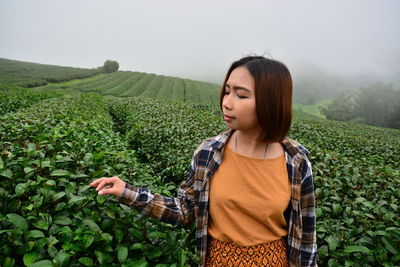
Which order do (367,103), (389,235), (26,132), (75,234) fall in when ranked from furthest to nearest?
(367,103) < (26,132) < (389,235) < (75,234)

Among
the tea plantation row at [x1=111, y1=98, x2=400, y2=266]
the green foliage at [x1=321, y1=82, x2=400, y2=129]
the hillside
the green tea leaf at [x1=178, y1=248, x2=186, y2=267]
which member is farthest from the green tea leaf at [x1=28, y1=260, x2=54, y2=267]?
the green foliage at [x1=321, y1=82, x2=400, y2=129]

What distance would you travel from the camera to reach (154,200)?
134 cm

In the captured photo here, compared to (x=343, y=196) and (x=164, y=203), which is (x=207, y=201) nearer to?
(x=164, y=203)

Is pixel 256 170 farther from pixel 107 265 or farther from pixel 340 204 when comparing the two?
pixel 340 204

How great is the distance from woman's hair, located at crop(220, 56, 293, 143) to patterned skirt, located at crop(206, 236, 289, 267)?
1.98ft

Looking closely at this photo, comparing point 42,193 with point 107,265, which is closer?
point 107,265

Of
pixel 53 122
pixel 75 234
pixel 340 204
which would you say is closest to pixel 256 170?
pixel 75 234

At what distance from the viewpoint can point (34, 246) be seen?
1.10m

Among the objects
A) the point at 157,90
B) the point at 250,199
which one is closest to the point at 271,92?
the point at 250,199

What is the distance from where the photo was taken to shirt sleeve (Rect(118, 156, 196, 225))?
1.30m

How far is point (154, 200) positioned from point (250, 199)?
Answer: 523mm

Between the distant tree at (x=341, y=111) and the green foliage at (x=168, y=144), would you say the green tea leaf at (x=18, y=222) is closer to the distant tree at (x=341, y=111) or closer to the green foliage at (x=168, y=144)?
the green foliage at (x=168, y=144)

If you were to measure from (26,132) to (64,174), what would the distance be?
1.50 meters

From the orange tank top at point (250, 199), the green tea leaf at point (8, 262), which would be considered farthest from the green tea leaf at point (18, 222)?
the orange tank top at point (250, 199)
